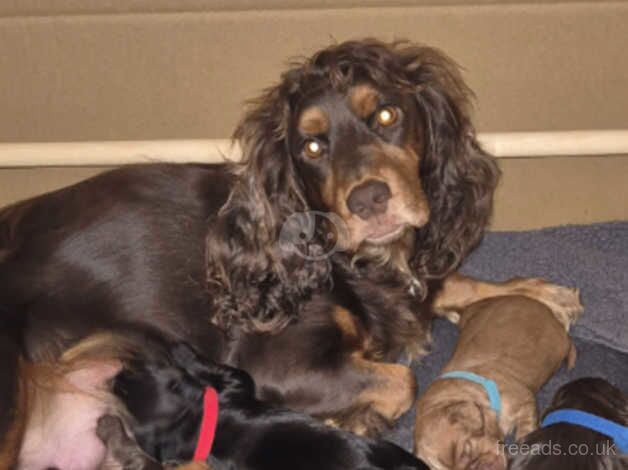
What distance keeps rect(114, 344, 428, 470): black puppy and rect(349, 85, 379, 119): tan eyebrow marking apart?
935 millimetres

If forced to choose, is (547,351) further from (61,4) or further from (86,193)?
(61,4)

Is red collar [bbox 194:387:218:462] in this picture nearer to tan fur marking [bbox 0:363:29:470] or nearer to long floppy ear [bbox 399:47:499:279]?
tan fur marking [bbox 0:363:29:470]

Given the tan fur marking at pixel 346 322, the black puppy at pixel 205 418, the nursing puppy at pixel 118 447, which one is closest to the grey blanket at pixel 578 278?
the tan fur marking at pixel 346 322

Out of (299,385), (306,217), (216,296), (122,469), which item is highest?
(306,217)

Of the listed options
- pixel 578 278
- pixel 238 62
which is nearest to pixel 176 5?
pixel 238 62

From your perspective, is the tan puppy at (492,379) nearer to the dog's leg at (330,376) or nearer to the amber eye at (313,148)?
the dog's leg at (330,376)

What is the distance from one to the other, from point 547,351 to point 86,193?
5.54 feet

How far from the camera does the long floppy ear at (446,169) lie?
3270 mm

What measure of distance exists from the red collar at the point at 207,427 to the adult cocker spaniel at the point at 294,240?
242 mm

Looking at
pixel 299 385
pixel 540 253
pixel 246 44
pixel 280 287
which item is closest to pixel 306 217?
pixel 280 287

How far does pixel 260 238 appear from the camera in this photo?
328cm

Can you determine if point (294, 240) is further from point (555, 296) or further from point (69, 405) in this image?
point (555, 296)

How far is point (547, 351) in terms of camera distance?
3189mm

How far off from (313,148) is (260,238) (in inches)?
16.9
